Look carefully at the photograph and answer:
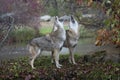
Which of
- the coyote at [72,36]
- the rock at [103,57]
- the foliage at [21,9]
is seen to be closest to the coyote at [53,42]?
the coyote at [72,36]

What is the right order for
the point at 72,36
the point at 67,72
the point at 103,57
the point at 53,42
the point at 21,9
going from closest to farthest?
1. the point at 67,72
2. the point at 53,42
3. the point at 72,36
4. the point at 103,57
5. the point at 21,9

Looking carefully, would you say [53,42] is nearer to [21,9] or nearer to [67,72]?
[67,72]

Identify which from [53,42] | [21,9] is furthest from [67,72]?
[21,9]

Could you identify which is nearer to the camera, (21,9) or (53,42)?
(53,42)

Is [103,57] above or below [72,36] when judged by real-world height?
below

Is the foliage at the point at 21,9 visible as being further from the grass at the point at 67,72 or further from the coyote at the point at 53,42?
the grass at the point at 67,72

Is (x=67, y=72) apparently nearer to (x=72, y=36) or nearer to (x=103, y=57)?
(x=72, y=36)

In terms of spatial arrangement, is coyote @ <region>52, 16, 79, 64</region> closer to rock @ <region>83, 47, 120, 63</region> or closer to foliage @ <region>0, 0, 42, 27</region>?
rock @ <region>83, 47, 120, 63</region>

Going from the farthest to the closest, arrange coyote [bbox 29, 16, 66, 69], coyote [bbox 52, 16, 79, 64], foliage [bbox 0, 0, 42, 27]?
foliage [bbox 0, 0, 42, 27] → coyote [bbox 52, 16, 79, 64] → coyote [bbox 29, 16, 66, 69]

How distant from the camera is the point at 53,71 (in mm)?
8492

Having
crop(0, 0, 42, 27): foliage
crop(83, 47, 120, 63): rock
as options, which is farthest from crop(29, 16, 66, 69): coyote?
crop(0, 0, 42, 27): foliage

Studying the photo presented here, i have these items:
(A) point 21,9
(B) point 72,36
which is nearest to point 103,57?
(B) point 72,36

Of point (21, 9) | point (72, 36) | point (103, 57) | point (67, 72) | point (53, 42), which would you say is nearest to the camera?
point (67, 72)

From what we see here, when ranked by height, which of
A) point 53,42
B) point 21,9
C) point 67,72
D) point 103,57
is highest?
point 21,9
